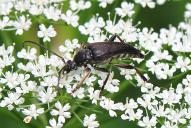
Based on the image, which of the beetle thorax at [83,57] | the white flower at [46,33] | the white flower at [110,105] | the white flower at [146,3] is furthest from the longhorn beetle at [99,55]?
the white flower at [146,3]

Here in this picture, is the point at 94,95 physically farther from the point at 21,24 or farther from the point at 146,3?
the point at 146,3

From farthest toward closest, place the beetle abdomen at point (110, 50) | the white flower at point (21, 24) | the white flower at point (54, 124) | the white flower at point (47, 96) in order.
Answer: the white flower at point (21, 24)
the beetle abdomen at point (110, 50)
the white flower at point (47, 96)
the white flower at point (54, 124)

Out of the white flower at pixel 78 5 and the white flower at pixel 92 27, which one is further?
the white flower at pixel 78 5

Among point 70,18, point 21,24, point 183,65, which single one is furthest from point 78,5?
point 183,65

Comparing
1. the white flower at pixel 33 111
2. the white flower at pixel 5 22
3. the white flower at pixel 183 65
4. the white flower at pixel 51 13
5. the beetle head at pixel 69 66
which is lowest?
the white flower at pixel 33 111

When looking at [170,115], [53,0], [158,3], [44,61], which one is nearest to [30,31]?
[53,0]

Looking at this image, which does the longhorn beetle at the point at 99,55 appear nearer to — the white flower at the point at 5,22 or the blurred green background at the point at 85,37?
the blurred green background at the point at 85,37
